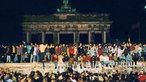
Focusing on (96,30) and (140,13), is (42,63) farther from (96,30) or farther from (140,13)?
(140,13)

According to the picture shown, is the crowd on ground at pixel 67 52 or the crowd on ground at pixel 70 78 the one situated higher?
the crowd on ground at pixel 70 78

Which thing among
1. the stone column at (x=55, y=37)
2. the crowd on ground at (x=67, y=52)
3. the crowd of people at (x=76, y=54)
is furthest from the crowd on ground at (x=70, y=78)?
the stone column at (x=55, y=37)

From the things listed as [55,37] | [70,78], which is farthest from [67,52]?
[55,37]

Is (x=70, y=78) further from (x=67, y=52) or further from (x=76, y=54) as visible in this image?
(x=67, y=52)

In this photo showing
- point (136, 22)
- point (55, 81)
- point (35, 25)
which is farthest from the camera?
point (136, 22)

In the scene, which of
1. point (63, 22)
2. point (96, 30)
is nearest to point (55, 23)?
point (63, 22)

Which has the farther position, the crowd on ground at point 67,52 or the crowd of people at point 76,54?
the crowd on ground at point 67,52

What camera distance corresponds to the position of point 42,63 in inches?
1373

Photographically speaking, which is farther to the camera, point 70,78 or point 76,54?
point 76,54

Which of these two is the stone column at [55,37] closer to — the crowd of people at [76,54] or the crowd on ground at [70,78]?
the crowd of people at [76,54]

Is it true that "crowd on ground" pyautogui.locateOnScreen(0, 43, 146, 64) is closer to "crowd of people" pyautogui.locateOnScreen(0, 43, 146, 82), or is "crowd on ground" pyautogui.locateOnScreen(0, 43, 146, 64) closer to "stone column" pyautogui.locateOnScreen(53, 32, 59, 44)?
"crowd of people" pyautogui.locateOnScreen(0, 43, 146, 82)

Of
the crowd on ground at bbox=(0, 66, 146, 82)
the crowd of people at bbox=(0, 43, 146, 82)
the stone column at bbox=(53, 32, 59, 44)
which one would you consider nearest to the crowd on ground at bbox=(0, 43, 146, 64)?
the crowd of people at bbox=(0, 43, 146, 82)

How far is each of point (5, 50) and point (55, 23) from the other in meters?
13.2

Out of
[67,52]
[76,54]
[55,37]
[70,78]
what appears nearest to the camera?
[70,78]
